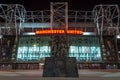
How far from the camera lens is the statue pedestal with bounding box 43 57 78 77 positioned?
71.8ft

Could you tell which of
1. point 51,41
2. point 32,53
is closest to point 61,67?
point 51,41

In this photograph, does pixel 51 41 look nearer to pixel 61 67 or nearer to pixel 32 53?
pixel 32 53

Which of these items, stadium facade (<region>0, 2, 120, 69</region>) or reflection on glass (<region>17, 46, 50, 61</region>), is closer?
stadium facade (<region>0, 2, 120, 69</region>)

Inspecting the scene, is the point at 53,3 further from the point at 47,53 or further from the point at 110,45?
the point at 110,45

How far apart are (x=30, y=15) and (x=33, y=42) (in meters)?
10.6

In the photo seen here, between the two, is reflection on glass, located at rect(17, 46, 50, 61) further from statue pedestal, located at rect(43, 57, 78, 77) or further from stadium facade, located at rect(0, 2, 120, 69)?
statue pedestal, located at rect(43, 57, 78, 77)

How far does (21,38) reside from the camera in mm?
60750

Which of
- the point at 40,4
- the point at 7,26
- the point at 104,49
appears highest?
the point at 40,4

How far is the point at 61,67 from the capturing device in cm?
2197

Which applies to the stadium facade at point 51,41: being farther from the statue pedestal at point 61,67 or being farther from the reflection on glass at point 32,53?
the statue pedestal at point 61,67

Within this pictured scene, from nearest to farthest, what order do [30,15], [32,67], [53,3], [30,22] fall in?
[32,67] → [53,3] → [30,15] → [30,22]

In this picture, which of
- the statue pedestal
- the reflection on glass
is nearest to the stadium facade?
the reflection on glass

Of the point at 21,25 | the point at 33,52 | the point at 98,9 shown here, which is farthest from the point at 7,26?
the point at 98,9

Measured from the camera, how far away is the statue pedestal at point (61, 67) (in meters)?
21.9
